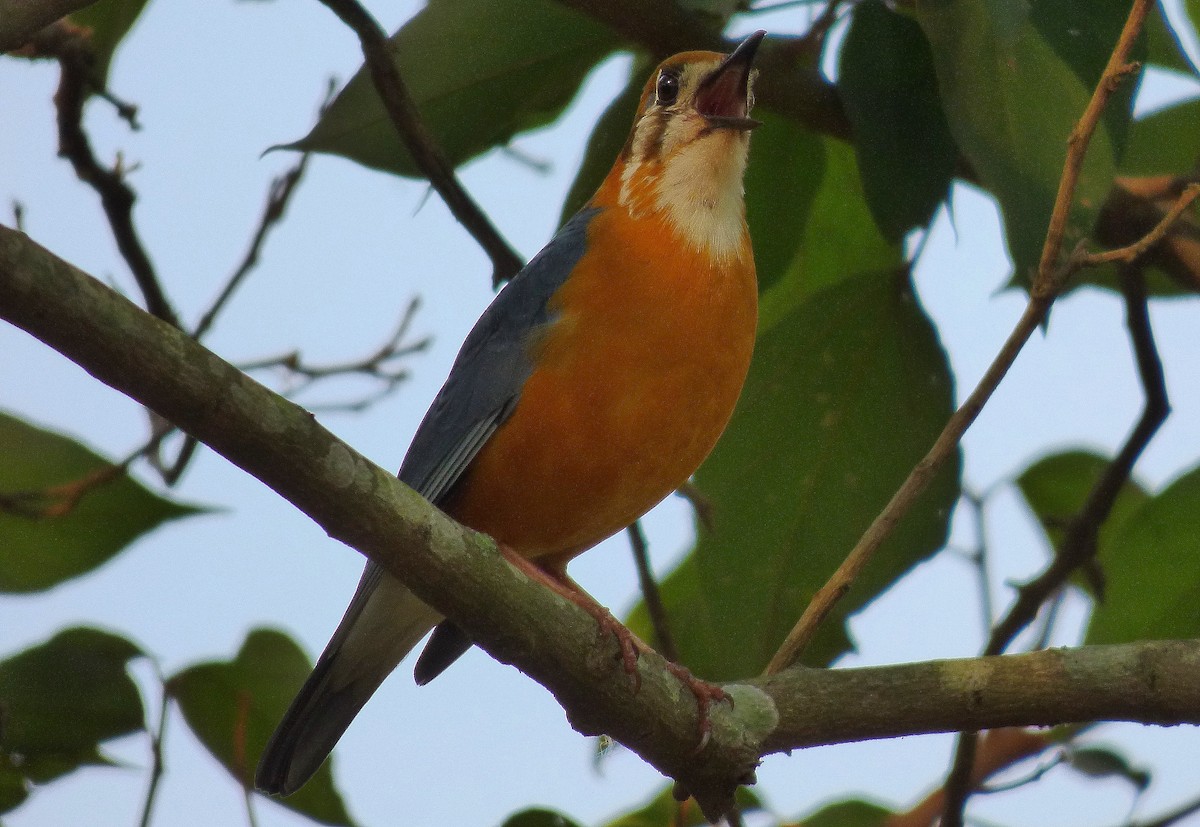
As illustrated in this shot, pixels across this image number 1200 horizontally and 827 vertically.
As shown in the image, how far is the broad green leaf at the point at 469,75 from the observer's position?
14.1 ft

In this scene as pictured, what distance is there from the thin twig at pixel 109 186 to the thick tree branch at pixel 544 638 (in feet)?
8.00

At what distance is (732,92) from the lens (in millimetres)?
4609

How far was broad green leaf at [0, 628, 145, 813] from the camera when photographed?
3611 millimetres

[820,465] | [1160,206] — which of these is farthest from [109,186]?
[1160,206]

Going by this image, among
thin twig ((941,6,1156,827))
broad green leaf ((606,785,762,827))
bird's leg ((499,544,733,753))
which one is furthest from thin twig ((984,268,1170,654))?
bird's leg ((499,544,733,753))

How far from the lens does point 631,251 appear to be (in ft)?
13.9

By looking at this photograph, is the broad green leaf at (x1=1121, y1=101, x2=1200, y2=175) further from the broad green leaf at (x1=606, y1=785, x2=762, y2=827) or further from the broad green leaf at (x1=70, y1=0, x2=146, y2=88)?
the broad green leaf at (x1=70, y1=0, x2=146, y2=88)

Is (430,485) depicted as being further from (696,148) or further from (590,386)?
(696,148)

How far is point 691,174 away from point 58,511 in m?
2.17

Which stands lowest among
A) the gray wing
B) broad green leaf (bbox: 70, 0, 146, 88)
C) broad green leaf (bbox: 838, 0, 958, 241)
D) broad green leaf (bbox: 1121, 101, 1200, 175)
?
the gray wing

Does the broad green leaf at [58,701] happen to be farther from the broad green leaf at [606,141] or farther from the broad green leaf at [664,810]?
the broad green leaf at [606,141]

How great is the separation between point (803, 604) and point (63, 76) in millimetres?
2978

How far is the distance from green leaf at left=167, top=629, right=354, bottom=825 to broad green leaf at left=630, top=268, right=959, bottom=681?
1205 millimetres

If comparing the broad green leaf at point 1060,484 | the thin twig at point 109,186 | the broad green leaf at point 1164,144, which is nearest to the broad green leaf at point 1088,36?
the broad green leaf at point 1164,144
